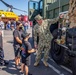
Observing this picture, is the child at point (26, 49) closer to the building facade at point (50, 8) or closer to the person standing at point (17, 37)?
the person standing at point (17, 37)

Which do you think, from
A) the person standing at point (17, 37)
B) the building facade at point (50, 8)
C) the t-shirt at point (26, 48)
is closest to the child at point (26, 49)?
the t-shirt at point (26, 48)

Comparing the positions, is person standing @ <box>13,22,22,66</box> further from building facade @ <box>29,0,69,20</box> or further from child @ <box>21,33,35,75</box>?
building facade @ <box>29,0,69,20</box>

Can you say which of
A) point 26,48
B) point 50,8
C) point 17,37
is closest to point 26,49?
point 26,48

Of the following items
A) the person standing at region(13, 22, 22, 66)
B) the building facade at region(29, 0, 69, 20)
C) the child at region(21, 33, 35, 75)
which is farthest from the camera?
the building facade at region(29, 0, 69, 20)

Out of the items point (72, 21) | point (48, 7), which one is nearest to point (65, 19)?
point (72, 21)

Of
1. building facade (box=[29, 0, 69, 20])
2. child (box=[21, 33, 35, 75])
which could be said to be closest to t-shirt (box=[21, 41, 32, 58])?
child (box=[21, 33, 35, 75])

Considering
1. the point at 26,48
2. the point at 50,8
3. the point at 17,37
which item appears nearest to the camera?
the point at 26,48

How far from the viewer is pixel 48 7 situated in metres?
9.03

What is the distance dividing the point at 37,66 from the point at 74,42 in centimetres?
282

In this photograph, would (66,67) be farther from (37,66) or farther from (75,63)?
(75,63)

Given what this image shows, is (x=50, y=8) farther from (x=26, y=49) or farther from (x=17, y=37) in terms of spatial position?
(x=26, y=49)

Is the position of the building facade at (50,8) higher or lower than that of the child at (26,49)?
higher

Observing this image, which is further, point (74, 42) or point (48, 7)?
point (48, 7)

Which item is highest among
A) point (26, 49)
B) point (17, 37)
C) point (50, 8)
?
point (50, 8)
